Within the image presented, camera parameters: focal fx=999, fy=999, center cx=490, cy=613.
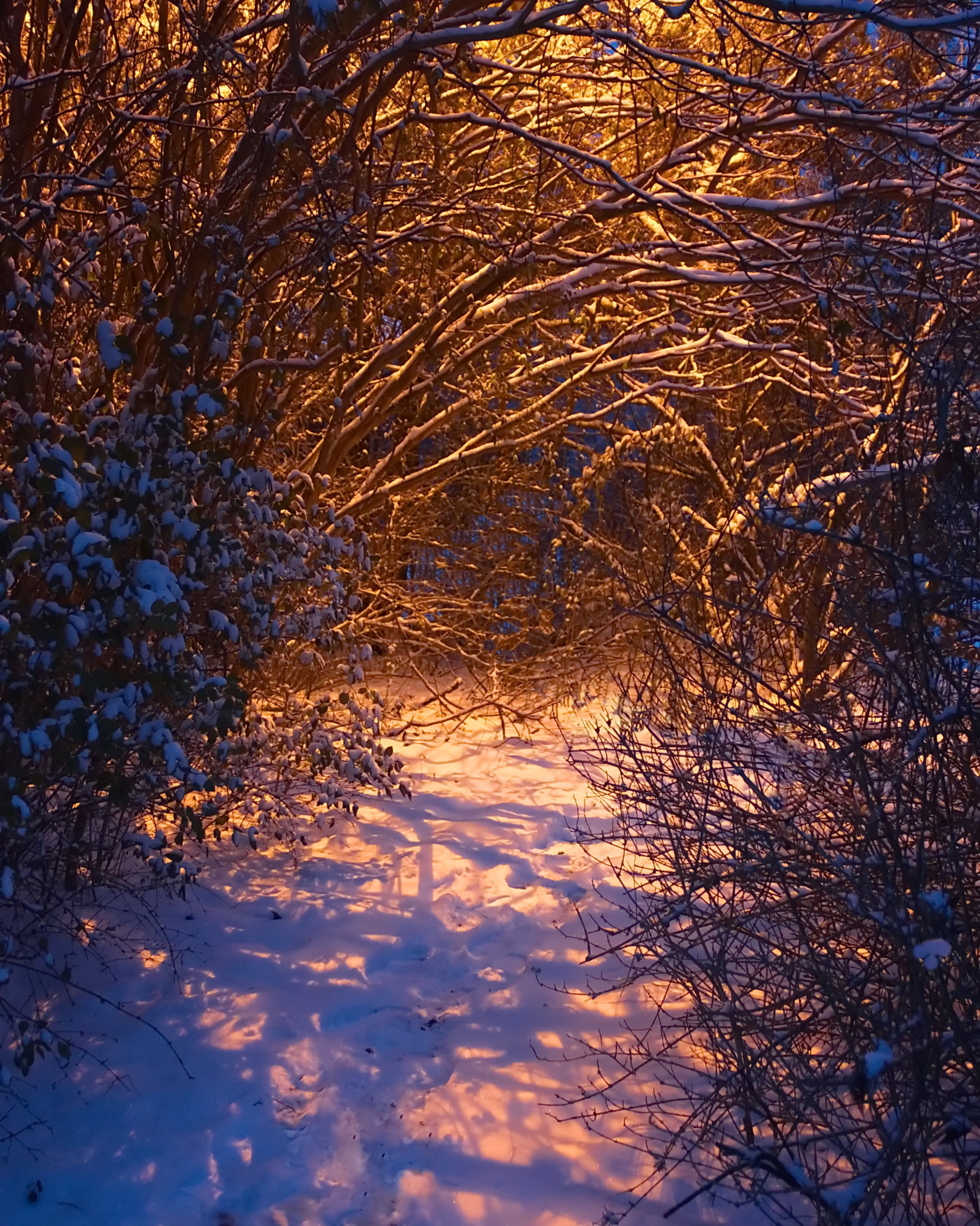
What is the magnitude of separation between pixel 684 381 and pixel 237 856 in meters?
4.00

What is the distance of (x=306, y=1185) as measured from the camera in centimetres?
269

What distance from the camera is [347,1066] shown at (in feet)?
10.5

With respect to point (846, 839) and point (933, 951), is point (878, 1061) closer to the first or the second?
point (933, 951)

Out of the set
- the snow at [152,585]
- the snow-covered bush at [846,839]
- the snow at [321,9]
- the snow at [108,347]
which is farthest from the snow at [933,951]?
the snow at [321,9]

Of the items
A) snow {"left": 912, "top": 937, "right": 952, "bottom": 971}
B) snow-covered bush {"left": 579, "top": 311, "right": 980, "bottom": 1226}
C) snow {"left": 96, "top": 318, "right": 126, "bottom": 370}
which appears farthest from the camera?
snow {"left": 96, "top": 318, "right": 126, "bottom": 370}

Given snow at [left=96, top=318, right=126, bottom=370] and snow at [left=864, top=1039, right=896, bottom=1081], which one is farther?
snow at [left=96, top=318, right=126, bottom=370]

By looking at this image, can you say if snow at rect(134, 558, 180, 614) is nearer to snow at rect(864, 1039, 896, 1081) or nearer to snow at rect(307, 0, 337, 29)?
snow at rect(307, 0, 337, 29)

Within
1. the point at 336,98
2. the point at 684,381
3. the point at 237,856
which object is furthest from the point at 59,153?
the point at 684,381

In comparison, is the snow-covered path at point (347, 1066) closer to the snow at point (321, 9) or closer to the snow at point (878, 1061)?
the snow at point (878, 1061)

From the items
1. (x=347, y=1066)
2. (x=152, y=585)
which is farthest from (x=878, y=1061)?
(x=152, y=585)

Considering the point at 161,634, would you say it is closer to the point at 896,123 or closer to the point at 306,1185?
the point at 306,1185

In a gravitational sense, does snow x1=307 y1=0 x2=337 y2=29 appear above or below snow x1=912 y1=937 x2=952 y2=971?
above

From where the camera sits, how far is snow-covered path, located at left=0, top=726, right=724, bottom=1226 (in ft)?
8.65

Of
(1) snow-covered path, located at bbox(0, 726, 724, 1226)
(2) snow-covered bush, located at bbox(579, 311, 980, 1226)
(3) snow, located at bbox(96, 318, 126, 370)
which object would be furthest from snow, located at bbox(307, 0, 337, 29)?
(1) snow-covered path, located at bbox(0, 726, 724, 1226)
